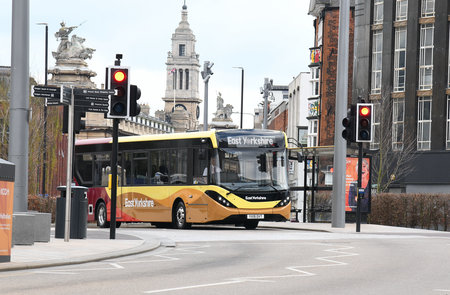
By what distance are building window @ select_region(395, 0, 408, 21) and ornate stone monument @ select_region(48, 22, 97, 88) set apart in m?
76.0

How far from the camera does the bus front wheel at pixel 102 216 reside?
33.3 m

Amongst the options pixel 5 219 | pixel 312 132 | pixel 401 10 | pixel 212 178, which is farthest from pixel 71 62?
pixel 5 219

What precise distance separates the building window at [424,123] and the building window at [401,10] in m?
5.33

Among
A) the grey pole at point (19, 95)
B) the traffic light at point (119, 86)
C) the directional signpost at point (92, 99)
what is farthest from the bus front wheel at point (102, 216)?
the grey pole at point (19, 95)

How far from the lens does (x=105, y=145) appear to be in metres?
33.5

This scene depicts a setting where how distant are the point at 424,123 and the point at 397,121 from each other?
1.91 metres

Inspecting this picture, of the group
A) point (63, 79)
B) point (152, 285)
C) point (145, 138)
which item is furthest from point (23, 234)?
point (63, 79)

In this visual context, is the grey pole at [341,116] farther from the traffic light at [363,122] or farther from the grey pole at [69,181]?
the grey pole at [69,181]

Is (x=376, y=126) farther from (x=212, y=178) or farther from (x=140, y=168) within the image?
(x=212, y=178)

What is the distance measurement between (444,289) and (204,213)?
56.2ft

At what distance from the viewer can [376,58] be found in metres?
60.2

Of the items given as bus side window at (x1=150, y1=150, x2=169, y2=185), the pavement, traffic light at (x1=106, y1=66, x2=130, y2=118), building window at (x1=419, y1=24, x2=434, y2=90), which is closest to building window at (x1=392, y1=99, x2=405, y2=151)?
building window at (x1=419, y1=24, x2=434, y2=90)

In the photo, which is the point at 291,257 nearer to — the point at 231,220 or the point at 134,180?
the point at 231,220

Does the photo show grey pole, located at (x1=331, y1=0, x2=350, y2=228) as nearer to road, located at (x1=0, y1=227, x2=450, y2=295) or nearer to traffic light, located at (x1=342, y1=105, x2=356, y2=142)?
traffic light, located at (x1=342, y1=105, x2=356, y2=142)
